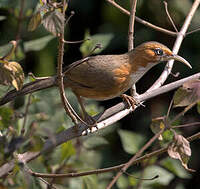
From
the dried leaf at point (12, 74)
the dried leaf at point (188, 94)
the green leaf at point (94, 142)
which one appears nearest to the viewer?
the dried leaf at point (12, 74)

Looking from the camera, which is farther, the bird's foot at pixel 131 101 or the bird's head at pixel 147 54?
the bird's head at pixel 147 54

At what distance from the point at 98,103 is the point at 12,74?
341cm

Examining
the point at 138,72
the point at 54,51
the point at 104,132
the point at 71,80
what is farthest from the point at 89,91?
the point at 54,51

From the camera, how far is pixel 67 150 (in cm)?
382

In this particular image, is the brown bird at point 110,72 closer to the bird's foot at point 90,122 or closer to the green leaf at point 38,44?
the bird's foot at point 90,122

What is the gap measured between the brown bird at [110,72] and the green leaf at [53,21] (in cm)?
134

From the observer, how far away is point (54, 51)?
5250mm

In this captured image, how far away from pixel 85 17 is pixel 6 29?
1.37 metres

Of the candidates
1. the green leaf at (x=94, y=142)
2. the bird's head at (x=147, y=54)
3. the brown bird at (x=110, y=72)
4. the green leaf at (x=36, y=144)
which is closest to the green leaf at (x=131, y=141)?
the green leaf at (x=94, y=142)

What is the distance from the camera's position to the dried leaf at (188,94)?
2275 mm

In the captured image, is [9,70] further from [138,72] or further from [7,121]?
[138,72]

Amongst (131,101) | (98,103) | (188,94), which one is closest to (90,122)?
(131,101)

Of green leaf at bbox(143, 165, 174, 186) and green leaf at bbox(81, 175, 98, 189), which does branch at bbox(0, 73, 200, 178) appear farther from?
green leaf at bbox(143, 165, 174, 186)

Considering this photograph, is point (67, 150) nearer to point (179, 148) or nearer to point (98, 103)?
point (179, 148)
